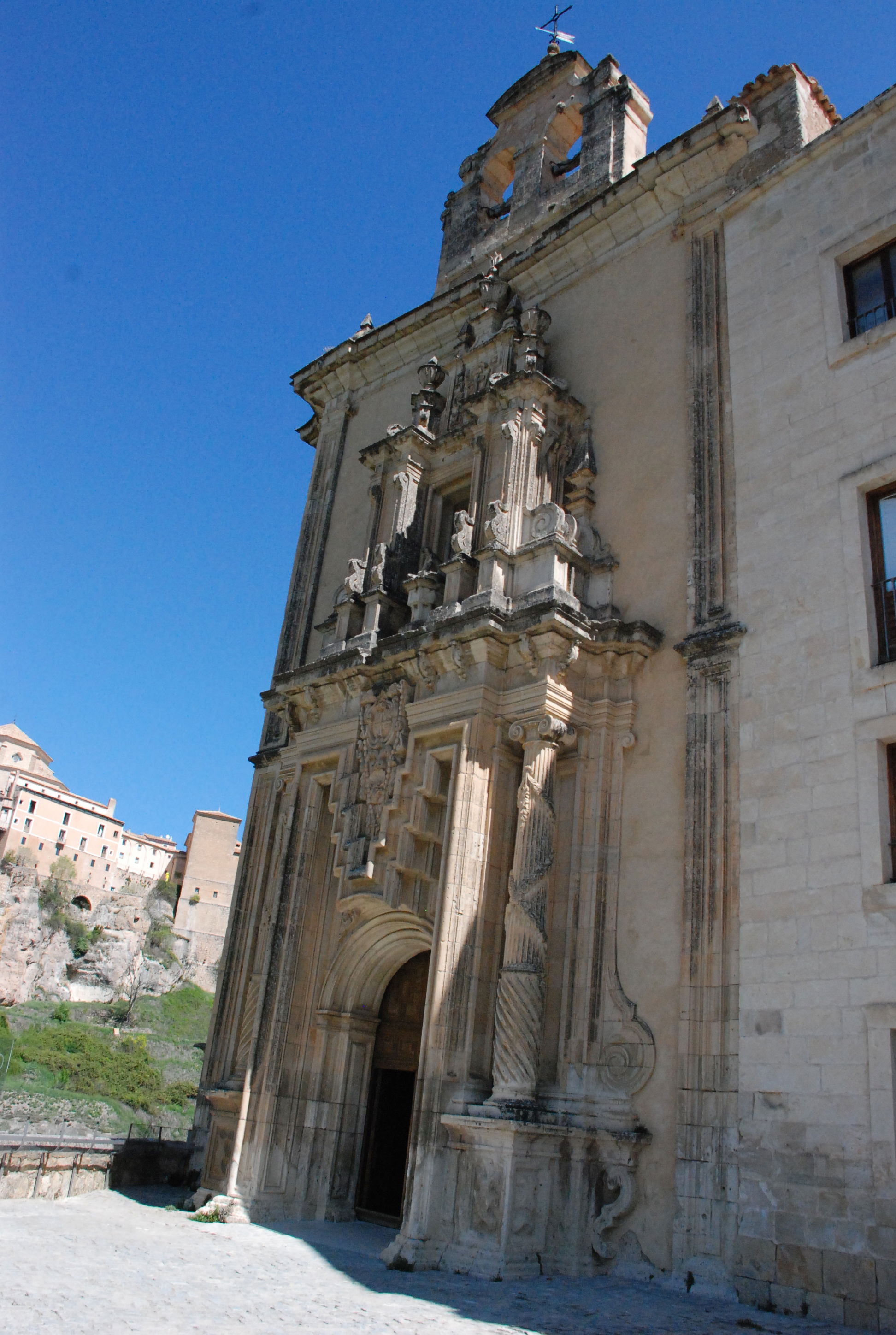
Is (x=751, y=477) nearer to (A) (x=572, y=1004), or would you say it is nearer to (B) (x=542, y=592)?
(B) (x=542, y=592)

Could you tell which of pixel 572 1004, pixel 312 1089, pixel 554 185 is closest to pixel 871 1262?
pixel 572 1004

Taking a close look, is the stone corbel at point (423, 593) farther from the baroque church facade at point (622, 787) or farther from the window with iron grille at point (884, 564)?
the window with iron grille at point (884, 564)

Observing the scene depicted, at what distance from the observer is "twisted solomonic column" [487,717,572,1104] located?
9703 millimetres

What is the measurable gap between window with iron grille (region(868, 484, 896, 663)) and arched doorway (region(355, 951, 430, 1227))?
250 inches

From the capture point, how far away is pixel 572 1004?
10.4 m

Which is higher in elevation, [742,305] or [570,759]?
[742,305]

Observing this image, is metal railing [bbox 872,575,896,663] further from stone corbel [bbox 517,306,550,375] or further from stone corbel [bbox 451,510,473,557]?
stone corbel [bbox 517,306,550,375]

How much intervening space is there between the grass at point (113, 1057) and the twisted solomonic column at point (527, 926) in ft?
107

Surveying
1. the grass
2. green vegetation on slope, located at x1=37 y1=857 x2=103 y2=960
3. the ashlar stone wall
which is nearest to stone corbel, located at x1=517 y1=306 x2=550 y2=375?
the ashlar stone wall

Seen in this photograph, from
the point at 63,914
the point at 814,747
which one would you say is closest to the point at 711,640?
the point at 814,747

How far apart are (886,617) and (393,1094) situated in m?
8.08

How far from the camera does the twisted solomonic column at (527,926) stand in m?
9.70

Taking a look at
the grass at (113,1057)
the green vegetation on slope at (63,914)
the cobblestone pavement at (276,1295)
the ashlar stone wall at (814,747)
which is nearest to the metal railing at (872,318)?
the ashlar stone wall at (814,747)

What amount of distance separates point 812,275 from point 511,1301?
10362 millimetres
